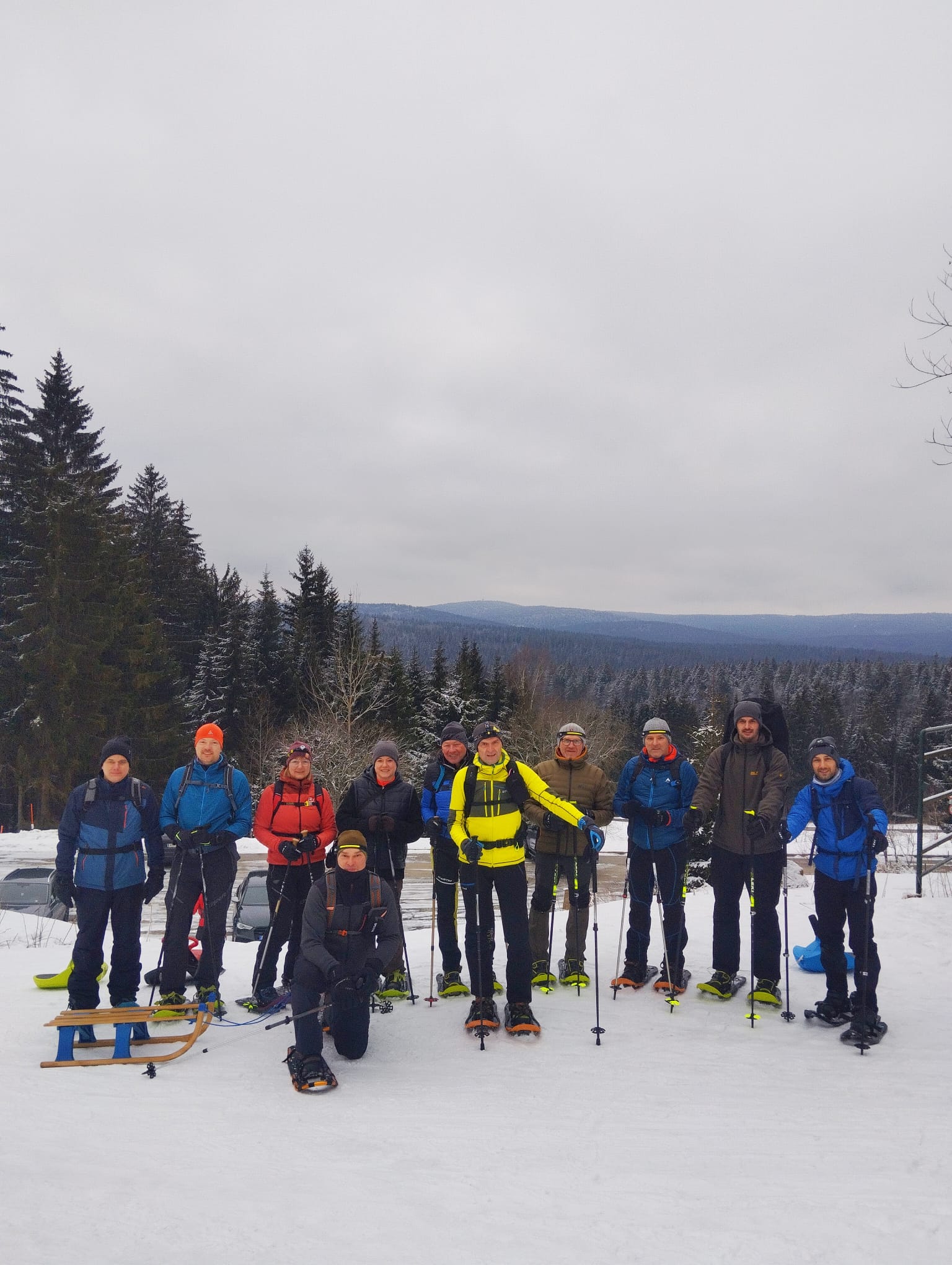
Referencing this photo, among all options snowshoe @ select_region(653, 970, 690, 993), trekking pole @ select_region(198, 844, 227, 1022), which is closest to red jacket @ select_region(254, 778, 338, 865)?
trekking pole @ select_region(198, 844, 227, 1022)

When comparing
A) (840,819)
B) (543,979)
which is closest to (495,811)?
(543,979)

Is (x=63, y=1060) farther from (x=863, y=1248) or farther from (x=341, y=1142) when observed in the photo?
(x=863, y=1248)

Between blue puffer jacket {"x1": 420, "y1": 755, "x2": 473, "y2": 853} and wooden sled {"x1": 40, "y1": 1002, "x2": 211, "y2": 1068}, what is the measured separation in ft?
7.22

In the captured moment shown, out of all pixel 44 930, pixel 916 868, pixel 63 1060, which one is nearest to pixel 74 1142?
pixel 63 1060

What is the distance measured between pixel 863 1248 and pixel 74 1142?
3.78 metres

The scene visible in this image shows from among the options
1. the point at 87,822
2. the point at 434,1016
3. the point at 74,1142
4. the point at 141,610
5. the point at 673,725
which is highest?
the point at 141,610

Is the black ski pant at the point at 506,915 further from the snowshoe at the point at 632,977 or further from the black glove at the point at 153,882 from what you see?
the black glove at the point at 153,882

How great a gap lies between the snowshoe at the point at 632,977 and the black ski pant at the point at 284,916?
272 centimetres

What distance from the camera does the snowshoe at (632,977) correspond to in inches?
273

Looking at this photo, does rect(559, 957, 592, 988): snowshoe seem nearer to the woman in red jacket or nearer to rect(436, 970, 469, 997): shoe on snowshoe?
rect(436, 970, 469, 997): shoe on snowshoe

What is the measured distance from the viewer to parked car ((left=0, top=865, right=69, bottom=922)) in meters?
13.7

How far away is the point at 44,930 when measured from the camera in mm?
10031

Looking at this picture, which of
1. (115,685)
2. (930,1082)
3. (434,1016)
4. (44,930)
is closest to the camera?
(930,1082)

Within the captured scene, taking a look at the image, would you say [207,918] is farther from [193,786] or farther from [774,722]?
[774,722]
